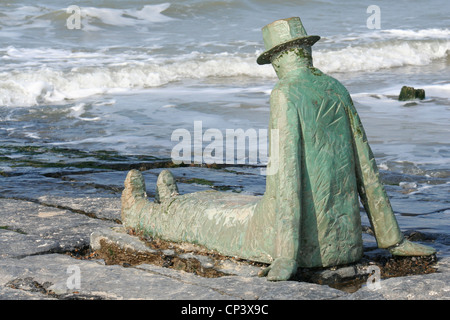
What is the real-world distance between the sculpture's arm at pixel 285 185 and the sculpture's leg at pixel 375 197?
14.4 inches

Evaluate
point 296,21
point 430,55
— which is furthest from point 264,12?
point 296,21

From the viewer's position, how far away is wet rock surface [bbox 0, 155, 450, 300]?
335 cm

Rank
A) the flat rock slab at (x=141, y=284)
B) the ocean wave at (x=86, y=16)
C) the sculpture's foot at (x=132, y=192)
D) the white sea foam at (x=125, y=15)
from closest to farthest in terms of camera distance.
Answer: the flat rock slab at (x=141, y=284), the sculpture's foot at (x=132, y=192), the ocean wave at (x=86, y=16), the white sea foam at (x=125, y=15)

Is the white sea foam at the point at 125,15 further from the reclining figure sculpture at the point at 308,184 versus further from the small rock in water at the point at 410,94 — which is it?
the reclining figure sculpture at the point at 308,184

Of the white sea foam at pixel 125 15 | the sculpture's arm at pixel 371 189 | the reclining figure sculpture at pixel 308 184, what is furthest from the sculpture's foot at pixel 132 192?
the white sea foam at pixel 125 15

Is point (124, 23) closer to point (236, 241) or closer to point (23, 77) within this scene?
point (23, 77)

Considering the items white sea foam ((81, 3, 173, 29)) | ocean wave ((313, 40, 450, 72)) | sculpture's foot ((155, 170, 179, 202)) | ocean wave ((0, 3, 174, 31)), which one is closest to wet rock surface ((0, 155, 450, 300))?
sculpture's foot ((155, 170, 179, 202))

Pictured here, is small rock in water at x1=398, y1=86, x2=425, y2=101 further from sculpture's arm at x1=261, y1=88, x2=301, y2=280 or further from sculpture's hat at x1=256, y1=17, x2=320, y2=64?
sculpture's arm at x1=261, y1=88, x2=301, y2=280
